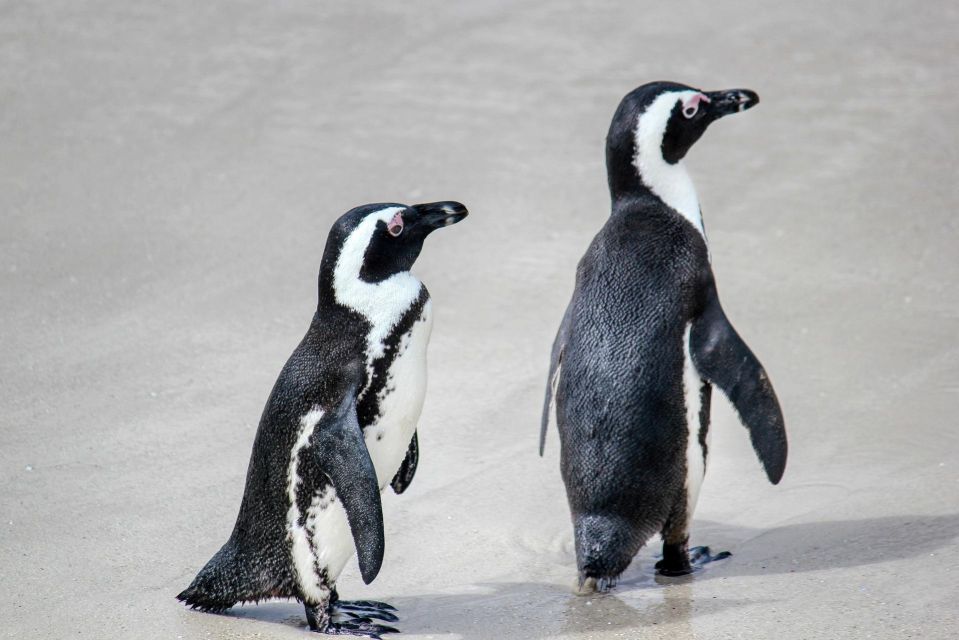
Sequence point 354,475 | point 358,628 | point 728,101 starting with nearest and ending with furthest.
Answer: point 354,475 < point 358,628 < point 728,101

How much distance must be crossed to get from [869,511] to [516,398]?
138cm

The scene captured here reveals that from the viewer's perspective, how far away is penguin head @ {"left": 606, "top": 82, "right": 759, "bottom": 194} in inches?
148

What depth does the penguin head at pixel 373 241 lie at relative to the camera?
3.40 metres

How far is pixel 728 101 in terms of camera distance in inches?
154

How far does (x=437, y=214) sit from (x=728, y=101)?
38.1 inches

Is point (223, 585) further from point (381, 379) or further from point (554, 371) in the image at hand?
point (554, 371)

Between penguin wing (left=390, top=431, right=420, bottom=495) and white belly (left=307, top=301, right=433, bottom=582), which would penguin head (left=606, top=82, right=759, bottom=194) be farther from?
penguin wing (left=390, top=431, right=420, bottom=495)

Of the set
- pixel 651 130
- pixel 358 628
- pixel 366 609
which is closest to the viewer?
pixel 358 628

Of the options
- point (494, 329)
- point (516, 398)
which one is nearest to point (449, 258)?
point (494, 329)

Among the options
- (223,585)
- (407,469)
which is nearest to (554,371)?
(407,469)

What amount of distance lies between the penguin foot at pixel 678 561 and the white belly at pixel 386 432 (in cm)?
80

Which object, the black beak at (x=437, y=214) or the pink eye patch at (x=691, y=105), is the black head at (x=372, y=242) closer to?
the black beak at (x=437, y=214)

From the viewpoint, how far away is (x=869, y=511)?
391cm

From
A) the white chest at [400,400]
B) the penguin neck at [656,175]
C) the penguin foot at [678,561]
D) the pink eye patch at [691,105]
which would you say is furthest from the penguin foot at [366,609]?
the pink eye patch at [691,105]
